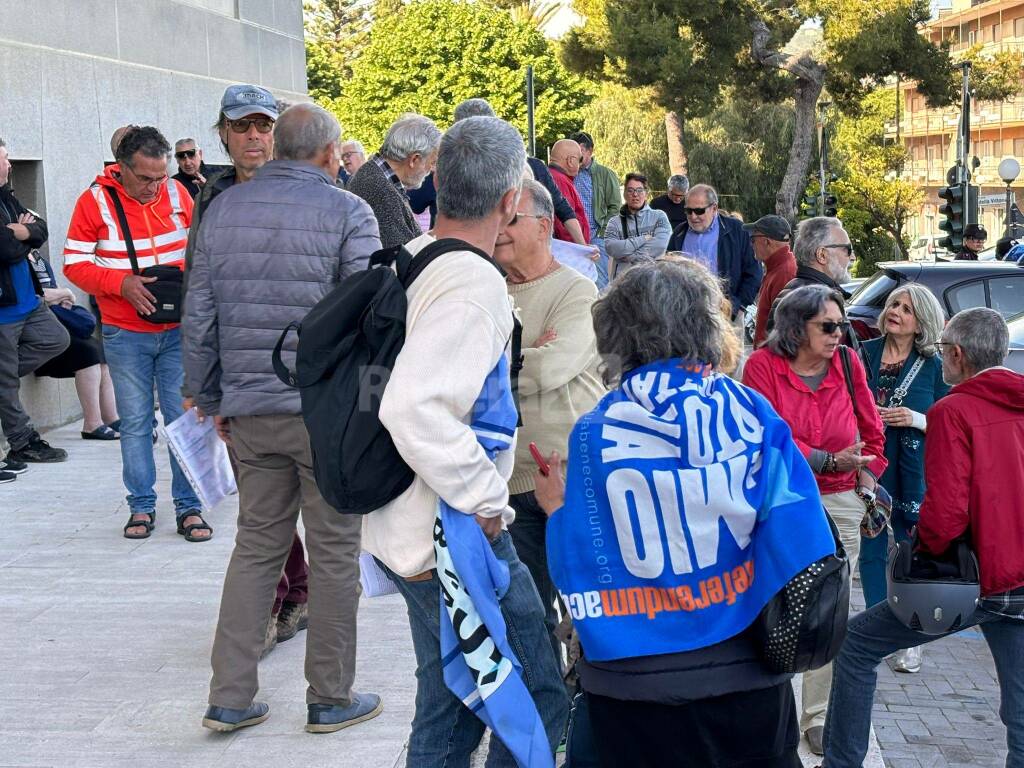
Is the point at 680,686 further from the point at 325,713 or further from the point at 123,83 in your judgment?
the point at 123,83

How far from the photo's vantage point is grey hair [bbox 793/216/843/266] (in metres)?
5.97

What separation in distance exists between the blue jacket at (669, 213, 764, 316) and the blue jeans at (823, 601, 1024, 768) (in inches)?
248

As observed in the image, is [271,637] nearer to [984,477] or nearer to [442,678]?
[442,678]

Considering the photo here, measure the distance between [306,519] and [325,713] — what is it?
643 mm

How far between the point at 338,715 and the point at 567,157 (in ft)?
19.8

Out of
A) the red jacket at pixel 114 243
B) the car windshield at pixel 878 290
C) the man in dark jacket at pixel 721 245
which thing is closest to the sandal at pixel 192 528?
the red jacket at pixel 114 243

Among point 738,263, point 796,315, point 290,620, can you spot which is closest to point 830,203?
point 738,263

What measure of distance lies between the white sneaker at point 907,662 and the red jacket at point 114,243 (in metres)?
3.86

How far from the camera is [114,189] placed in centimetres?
614

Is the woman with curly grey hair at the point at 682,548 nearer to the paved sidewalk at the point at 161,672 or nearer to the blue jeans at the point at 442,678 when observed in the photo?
the blue jeans at the point at 442,678

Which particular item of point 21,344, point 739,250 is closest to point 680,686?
point 21,344

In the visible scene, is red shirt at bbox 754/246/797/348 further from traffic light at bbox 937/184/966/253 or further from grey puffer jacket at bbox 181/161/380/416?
traffic light at bbox 937/184/966/253

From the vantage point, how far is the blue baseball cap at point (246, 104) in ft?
15.5

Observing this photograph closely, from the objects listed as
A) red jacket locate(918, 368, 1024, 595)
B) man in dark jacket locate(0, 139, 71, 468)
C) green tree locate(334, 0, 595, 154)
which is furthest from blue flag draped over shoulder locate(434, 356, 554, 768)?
green tree locate(334, 0, 595, 154)
